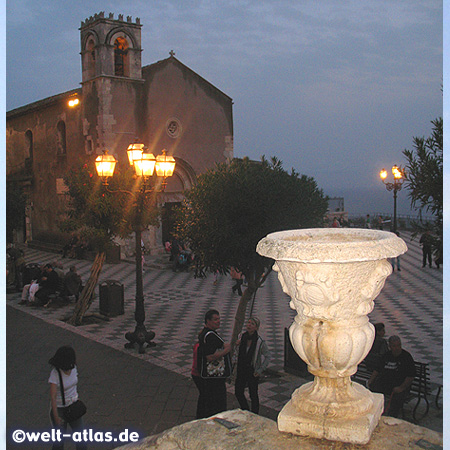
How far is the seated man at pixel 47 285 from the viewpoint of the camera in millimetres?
14125

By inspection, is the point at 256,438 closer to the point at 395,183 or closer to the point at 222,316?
the point at 222,316

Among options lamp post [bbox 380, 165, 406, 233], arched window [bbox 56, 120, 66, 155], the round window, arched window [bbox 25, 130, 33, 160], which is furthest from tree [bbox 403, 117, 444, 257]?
arched window [bbox 25, 130, 33, 160]

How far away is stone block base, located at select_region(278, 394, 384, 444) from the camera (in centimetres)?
294

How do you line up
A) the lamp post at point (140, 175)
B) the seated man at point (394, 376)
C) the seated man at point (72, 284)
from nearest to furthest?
the seated man at point (394, 376)
the lamp post at point (140, 175)
the seated man at point (72, 284)

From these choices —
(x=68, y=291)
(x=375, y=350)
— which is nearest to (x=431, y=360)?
(x=375, y=350)

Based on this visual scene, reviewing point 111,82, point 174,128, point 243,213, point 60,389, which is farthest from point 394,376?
point 174,128

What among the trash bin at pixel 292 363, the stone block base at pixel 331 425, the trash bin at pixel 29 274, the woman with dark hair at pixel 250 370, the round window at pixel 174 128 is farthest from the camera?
the round window at pixel 174 128

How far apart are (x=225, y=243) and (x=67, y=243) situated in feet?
60.8

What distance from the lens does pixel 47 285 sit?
1430 cm

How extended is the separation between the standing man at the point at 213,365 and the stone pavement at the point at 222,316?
39.9 inches

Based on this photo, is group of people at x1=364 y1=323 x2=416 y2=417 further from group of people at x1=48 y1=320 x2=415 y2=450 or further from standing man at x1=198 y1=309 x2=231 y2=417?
standing man at x1=198 y1=309 x2=231 y2=417

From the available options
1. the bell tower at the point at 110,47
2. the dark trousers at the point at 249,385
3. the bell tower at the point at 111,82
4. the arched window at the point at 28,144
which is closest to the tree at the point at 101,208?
the dark trousers at the point at 249,385

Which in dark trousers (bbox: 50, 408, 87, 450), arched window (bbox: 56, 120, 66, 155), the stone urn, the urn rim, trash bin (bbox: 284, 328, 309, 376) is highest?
arched window (bbox: 56, 120, 66, 155)

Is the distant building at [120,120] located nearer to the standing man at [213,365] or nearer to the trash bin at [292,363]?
the trash bin at [292,363]
